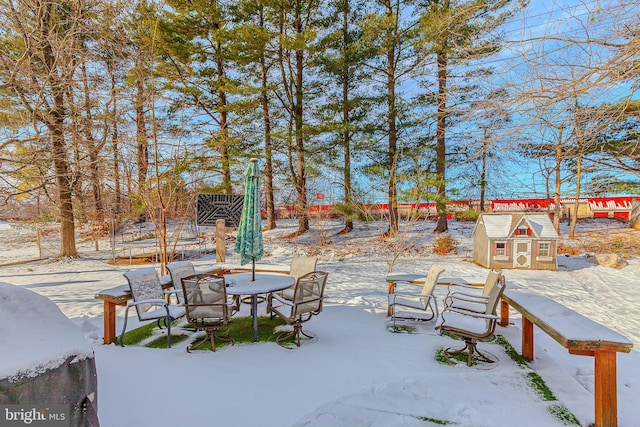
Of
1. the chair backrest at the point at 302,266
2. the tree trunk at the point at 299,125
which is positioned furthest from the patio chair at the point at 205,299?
the tree trunk at the point at 299,125

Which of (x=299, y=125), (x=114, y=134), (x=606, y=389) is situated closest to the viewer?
(x=606, y=389)

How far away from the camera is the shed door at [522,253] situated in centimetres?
856

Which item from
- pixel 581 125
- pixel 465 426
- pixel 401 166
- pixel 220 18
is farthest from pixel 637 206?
pixel 220 18

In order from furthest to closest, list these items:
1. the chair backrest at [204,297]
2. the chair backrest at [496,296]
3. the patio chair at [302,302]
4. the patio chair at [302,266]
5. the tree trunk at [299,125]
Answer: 1. the tree trunk at [299,125]
2. the patio chair at [302,266]
3. the patio chair at [302,302]
4. the chair backrest at [204,297]
5. the chair backrest at [496,296]

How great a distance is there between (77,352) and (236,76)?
1358 cm

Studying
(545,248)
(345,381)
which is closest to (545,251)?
(545,248)

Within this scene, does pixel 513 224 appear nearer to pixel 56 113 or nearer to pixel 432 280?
pixel 432 280

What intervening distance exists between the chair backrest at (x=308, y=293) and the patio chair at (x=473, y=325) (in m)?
1.46

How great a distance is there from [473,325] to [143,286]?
4.03 m

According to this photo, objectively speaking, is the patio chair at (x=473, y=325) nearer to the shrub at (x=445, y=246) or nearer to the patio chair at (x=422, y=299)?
the patio chair at (x=422, y=299)

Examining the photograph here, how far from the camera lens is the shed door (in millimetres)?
8562

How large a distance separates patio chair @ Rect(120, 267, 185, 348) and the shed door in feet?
27.8

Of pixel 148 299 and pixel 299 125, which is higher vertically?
pixel 299 125

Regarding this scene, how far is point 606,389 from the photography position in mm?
2268
